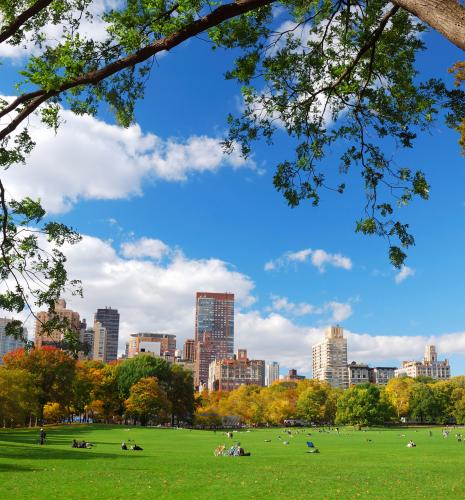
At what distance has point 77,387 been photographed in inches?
3438

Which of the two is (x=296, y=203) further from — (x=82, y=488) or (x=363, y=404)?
(x=363, y=404)

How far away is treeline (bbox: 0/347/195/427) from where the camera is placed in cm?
6931

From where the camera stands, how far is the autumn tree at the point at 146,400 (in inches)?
3664

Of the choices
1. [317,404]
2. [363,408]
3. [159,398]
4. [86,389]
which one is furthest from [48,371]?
[317,404]

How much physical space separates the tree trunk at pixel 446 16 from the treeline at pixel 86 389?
67.8m

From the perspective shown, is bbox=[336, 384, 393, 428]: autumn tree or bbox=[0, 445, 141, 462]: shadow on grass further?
bbox=[336, 384, 393, 428]: autumn tree

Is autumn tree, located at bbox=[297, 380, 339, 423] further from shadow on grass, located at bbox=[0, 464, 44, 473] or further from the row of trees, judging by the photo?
shadow on grass, located at bbox=[0, 464, 44, 473]

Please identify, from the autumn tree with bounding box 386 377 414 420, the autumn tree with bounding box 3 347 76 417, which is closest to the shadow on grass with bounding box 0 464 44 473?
the autumn tree with bounding box 3 347 76 417

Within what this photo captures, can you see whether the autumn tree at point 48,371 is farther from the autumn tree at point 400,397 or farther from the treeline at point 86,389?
the autumn tree at point 400,397

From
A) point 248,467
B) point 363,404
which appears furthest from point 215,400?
point 248,467

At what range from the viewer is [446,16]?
5.90m

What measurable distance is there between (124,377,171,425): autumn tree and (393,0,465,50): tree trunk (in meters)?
92.7

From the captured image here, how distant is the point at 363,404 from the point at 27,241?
11038 cm

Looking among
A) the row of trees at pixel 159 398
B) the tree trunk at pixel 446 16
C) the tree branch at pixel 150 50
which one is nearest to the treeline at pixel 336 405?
the row of trees at pixel 159 398
